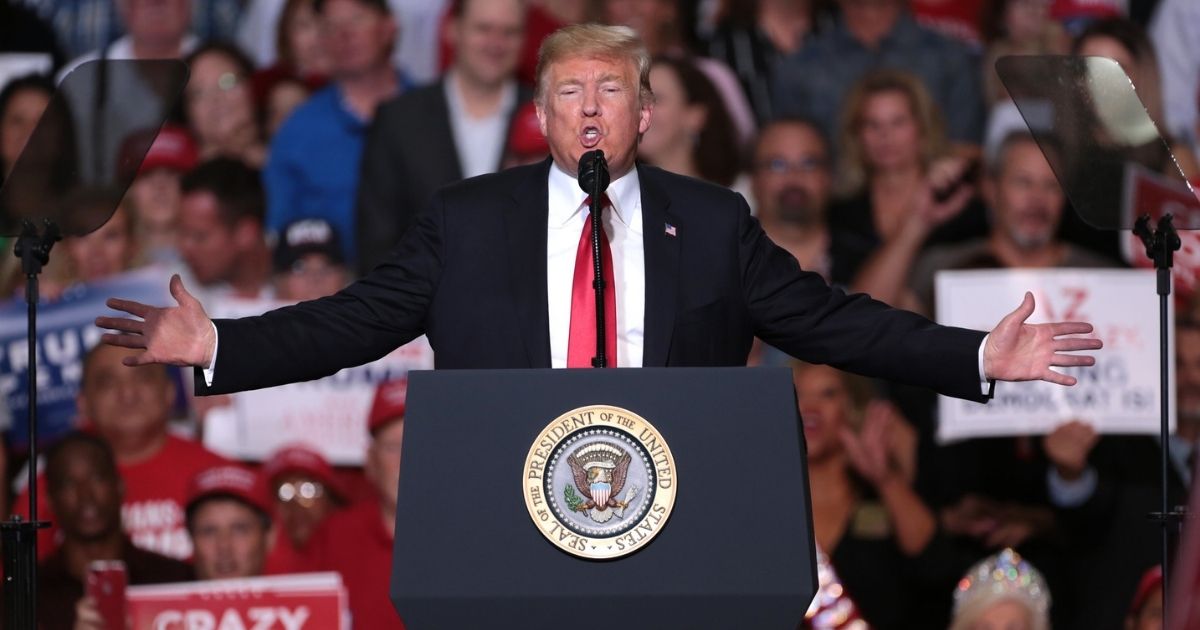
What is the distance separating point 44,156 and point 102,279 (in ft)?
7.54

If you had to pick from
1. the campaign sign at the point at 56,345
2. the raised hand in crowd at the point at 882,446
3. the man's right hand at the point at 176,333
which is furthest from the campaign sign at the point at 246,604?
the man's right hand at the point at 176,333

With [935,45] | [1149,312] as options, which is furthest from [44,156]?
[1149,312]

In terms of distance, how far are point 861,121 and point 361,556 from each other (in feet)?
7.62

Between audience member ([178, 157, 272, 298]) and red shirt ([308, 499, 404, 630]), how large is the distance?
2.84ft

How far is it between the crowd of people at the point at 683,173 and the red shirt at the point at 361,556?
11 mm

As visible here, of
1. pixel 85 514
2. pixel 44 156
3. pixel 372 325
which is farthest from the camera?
pixel 85 514

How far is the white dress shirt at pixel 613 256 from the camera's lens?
8.64 ft

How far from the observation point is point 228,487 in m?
5.59

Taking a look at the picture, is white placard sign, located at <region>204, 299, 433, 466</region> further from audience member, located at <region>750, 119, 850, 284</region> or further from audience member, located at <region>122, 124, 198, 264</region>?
audience member, located at <region>750, 119, 850, 284</region>

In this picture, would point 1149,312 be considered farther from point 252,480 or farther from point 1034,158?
point 252,480

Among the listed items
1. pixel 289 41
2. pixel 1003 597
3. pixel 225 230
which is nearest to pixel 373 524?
pixel 225 230

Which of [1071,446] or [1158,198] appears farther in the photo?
[1071,446]

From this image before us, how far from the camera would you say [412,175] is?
222 inches

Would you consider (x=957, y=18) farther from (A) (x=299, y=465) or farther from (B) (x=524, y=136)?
(A) (x=299, y=465)
